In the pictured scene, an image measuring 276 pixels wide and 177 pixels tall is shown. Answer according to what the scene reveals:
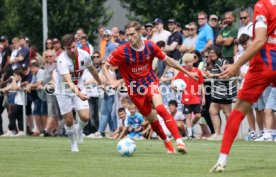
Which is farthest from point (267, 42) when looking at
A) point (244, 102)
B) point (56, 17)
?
point (56, 17)

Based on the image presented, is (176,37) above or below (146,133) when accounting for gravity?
above

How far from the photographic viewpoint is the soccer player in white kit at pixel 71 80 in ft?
57.3

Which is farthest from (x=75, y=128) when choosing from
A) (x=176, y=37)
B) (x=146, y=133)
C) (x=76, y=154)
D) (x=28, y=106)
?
(x=28, y=106)

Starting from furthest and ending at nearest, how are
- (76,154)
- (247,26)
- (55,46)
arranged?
1. (55,46)
2. (247,26)
3. (76,154)

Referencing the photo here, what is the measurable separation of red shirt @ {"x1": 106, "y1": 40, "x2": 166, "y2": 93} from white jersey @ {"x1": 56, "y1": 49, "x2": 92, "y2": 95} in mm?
848

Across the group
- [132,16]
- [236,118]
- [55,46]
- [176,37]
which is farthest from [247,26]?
[132,16]

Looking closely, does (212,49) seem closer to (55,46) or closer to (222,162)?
(55,46)

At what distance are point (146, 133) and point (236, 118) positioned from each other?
11132 mm

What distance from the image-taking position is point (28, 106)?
26703 mm

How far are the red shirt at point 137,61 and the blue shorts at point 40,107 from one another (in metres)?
9.48

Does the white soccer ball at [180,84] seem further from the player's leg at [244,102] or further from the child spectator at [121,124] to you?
the player's leg at [244,102]

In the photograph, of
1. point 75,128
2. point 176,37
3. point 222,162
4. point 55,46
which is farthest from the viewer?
point 55,46

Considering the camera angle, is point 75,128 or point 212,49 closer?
point 75,128

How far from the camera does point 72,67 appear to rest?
17.7 meters
